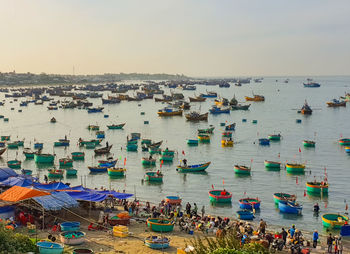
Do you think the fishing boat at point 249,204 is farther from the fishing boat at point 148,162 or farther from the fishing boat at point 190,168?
the fishing boat at point 148,162

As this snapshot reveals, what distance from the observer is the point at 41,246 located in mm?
20391

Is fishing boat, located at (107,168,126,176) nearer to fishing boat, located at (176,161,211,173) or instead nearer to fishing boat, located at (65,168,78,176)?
fishing boat, located at (65,168,78,176)

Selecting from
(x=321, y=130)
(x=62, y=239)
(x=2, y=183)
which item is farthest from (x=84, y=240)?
(x=321, y=130)

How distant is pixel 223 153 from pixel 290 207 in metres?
29.2

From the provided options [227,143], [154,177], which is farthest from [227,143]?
[154,177]

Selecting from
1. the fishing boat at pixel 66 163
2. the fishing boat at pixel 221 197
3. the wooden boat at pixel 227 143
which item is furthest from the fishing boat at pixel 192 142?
the fishing boat at pixel 221 197

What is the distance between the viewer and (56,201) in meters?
27.5

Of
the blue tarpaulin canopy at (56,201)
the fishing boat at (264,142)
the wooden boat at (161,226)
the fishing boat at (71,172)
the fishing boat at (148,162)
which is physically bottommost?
the fishing boat at (71,172)

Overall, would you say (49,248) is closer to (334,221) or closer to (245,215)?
(245,215)

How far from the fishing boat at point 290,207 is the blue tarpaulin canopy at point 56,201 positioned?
57.4 feet

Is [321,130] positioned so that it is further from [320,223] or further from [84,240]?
[84,240]

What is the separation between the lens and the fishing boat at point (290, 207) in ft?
117

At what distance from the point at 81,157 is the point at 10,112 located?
75462 mm

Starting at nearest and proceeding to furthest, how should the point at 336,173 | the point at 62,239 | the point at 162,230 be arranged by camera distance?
1. the point at 62,239
2. the point at 162,230
3. the point at 336,173
